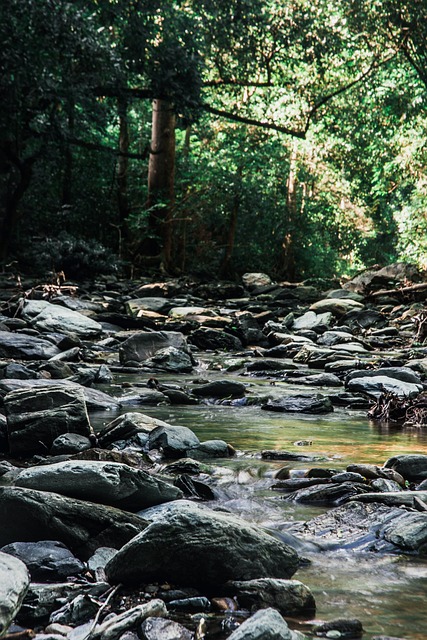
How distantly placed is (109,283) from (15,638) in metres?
13.0

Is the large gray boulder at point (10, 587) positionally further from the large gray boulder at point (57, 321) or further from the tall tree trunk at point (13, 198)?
the tall tree trunk at point (13, 198)

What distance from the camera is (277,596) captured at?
178 centimetres

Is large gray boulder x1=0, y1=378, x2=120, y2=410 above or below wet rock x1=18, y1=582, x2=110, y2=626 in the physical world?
above

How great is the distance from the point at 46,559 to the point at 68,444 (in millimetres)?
1351

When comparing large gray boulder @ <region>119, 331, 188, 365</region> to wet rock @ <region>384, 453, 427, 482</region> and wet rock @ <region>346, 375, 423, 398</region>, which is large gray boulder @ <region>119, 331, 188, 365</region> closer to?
wet rock @ <region>346, 375, 423, 398</region>

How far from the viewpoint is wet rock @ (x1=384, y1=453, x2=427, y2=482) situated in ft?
10.2

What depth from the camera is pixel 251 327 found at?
29.5 ft

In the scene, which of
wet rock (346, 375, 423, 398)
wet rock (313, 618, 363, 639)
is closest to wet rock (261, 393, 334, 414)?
wet rock (346, 375, 423, 398)

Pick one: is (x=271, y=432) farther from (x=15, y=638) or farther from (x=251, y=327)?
(x=251, y=327)

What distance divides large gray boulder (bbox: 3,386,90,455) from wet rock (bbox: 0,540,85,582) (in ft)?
4.24

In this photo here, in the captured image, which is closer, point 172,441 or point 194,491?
point 194,491

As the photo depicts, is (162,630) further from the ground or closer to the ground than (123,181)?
closer to the ground

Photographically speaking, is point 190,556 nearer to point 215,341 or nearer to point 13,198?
point 215,341

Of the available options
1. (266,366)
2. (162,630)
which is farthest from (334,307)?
(162,630)
